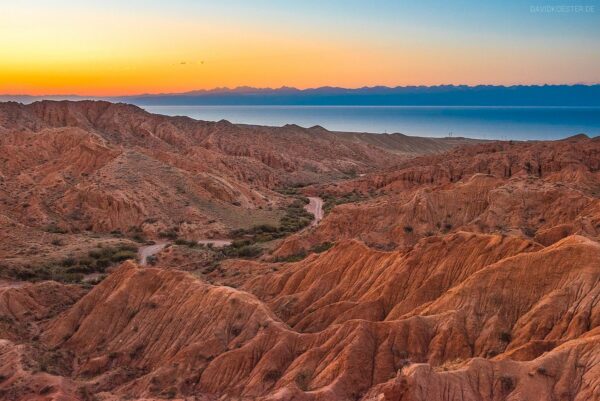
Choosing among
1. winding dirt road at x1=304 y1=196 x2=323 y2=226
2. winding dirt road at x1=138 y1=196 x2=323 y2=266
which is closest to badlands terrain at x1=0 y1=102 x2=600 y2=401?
winding dirt road at x1=138 y1=196 x2=323 y2=266

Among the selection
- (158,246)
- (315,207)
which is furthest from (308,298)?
(315,207)

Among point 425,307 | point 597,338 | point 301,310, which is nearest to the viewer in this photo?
point 597,338

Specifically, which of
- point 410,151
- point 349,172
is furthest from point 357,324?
point 410,151

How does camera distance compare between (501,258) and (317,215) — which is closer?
(501,258)

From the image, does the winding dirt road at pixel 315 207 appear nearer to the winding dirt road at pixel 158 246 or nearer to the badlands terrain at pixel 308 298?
the winding dirt road at pixel 158 246

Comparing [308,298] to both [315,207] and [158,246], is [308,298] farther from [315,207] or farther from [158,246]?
[315,207]

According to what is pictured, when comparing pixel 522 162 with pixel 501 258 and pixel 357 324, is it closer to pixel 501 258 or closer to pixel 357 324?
pixel 501 258

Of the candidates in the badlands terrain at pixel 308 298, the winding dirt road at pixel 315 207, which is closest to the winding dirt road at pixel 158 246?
the winding dirt road at pixel 315 207
